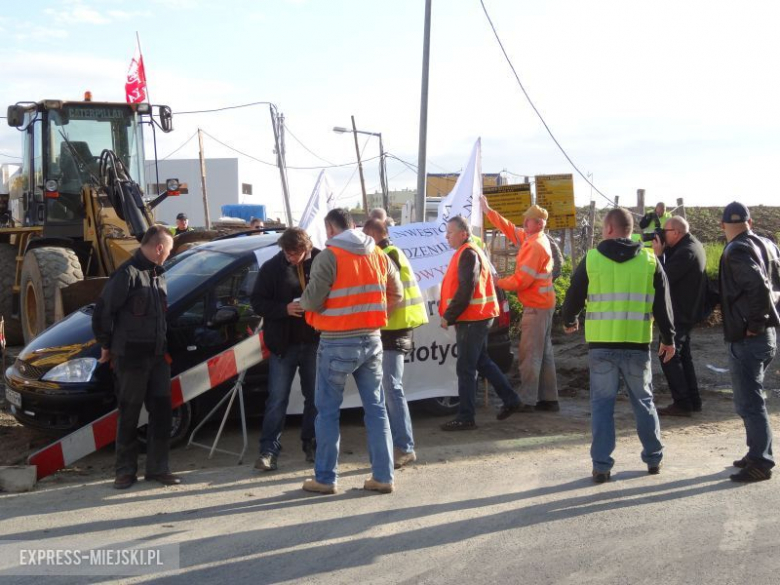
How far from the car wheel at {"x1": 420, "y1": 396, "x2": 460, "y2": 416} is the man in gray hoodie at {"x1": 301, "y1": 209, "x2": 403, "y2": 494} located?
243cm

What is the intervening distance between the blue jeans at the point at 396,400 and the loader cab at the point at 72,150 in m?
7.18

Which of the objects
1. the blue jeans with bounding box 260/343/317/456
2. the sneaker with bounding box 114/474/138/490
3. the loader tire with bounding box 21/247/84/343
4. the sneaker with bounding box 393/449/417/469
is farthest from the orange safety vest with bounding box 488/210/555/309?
the loader tire with bounding box 21/247/84/343

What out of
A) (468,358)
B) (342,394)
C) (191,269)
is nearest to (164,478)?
(342,394)

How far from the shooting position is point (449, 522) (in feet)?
17.7

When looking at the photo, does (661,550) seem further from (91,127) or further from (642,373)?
(91,127)

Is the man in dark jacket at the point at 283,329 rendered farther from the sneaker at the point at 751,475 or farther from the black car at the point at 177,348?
the sneaker at the point at 751,475

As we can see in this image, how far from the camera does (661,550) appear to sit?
15.8ft

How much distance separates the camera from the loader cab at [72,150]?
12172 millimetres

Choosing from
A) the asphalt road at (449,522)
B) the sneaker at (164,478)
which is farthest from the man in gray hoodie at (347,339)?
the sneaker at (164,478)

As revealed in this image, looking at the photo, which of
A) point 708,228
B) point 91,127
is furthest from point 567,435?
point 708,228

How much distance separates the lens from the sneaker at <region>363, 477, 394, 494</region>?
19.8ft

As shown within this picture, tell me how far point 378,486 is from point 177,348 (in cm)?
220

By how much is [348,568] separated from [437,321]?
13.1 feet

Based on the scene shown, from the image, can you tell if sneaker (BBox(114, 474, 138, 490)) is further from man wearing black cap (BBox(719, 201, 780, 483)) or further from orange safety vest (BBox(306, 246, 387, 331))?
man wearing black cap (BBox(719, 201, 780, 483))
